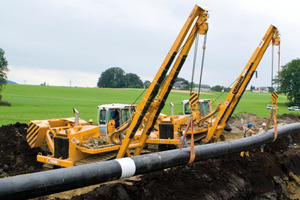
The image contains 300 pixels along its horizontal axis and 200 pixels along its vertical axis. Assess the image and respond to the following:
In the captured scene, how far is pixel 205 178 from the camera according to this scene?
26.2 feet

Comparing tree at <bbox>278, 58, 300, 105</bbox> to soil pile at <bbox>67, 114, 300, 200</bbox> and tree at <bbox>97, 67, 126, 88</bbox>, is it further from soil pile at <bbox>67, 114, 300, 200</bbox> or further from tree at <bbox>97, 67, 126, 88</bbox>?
tree at <bbox>97, 67, 126, 88</bbox>

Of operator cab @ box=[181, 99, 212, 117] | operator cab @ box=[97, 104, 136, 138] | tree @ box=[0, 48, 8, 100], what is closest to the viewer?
operator cab @ box=[97, 104, 136, 138]

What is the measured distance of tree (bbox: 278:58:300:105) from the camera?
55.9 meters

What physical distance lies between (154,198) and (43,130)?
6111 millimetres

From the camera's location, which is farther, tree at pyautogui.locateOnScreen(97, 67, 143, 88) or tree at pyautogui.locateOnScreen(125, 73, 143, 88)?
tree at pyautogui.locateOnScreen(125, 73, 143, 88)

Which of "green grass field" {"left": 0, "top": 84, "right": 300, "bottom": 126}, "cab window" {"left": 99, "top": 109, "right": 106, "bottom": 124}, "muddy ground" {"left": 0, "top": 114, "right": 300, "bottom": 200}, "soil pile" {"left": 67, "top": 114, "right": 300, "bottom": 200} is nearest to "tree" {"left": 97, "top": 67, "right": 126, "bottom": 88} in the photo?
"green grass field" {"left": 0, "top": 84, "right": 300, "bottom": 126}

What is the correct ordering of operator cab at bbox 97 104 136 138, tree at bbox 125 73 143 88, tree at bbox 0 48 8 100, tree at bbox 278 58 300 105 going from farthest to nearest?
tree at bbox 125 73 143 88, tree at bbox 278 58 300 105, tree at bbox 0 48 8 100, operator cab at bbox 97 104 136 138

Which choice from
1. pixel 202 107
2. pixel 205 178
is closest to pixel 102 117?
pixel 205 178

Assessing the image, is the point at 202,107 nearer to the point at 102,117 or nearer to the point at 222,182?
the point at 102,117

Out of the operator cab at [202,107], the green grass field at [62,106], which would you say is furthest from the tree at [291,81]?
the operator cab at [202,107]

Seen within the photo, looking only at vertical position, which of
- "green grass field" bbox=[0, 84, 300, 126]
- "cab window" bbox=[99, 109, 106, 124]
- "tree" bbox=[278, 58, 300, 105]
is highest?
"tree" bbox=[278, 58, 300, 105]

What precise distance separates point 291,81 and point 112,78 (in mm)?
62074

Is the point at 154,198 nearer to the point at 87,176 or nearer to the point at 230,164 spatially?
the point at 87,176

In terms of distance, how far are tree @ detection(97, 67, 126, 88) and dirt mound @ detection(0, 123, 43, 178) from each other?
90.6 metres
